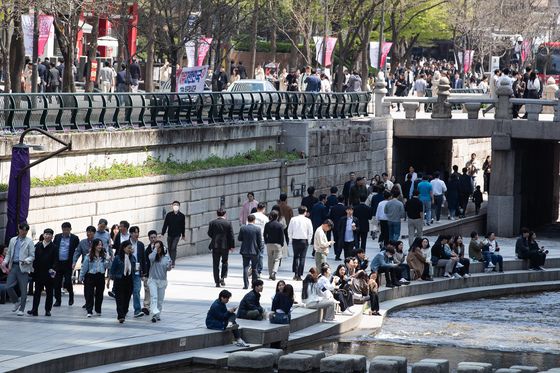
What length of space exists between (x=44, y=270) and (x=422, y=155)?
3152cm

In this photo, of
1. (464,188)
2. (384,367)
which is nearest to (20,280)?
(384,367)

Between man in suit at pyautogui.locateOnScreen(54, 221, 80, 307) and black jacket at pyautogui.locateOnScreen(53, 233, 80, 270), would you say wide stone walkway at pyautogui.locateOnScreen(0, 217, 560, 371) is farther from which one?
black jacket at pyautogui.locateOnScreen(53, 233, 80, 270)

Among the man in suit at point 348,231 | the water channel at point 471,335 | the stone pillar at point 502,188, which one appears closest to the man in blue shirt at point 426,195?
the stone pillar at point 502,188

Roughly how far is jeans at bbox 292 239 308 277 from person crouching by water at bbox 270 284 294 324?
5309mm

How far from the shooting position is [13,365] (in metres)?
18.5

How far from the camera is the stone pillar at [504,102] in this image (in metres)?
46.6

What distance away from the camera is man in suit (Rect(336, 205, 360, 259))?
3144 cm

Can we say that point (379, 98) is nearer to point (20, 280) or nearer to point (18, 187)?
point (18, 187)

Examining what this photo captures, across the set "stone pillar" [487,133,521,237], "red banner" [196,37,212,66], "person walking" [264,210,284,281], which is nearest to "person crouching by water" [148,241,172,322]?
"person walking" [264,210,284,281]

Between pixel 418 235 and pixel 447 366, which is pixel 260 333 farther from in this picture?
pixel 418 235

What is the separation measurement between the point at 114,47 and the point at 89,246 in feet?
151

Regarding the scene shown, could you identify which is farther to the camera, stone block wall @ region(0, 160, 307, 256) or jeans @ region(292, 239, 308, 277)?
jeans @ region(292, 239, 308, 277)

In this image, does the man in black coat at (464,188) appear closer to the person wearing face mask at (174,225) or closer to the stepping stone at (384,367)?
the person wearing face mask at (174,225)

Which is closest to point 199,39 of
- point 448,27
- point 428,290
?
point 428,290
